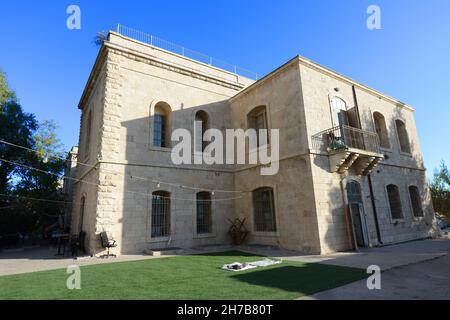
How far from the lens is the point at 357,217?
988 cm

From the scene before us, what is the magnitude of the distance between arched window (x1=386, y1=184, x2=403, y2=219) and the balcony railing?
2887 millimetres

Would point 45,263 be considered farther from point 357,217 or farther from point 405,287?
point 357,217

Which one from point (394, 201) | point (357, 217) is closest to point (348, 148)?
point (357, 217)

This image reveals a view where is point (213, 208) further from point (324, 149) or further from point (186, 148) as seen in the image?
point (324, 149)

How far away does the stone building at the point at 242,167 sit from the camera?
923 centimetres

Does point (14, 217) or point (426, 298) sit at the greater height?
point (14, 217)

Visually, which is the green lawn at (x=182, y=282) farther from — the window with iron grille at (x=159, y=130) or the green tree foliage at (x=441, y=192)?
the green tree foliage at (x=441, y=192)

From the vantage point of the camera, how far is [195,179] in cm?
1150

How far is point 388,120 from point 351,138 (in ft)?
16.0

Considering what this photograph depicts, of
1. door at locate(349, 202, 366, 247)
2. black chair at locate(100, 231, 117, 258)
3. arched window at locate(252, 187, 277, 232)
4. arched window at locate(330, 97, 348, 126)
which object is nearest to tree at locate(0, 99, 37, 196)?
black chair at locate(100, 231, 117, 258)

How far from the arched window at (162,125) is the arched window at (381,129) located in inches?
425

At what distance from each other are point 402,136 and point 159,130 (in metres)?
13.9
